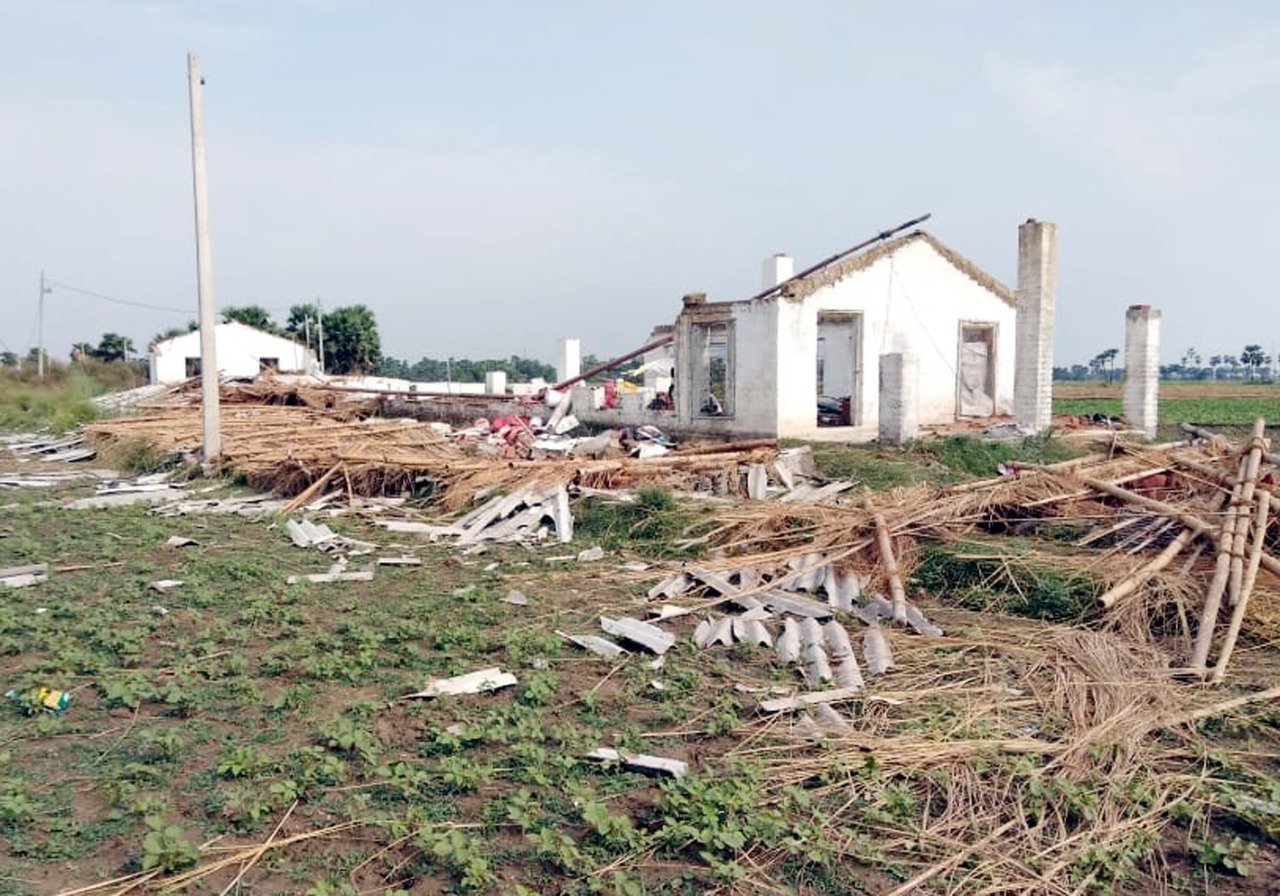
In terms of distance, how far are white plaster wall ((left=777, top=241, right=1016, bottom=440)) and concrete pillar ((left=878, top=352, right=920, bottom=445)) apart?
0.90m

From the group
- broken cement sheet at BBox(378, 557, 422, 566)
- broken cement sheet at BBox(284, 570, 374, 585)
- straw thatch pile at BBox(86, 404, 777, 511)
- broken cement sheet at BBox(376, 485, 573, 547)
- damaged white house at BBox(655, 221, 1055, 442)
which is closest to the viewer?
broken cement sheet at BBox(284, 570, 374, 585)

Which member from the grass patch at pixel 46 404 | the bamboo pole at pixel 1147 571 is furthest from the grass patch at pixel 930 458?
the grass patch at pixel 46 404

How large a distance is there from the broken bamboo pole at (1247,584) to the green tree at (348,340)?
167 ft

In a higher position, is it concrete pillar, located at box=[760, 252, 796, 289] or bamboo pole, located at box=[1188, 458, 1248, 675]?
concrete pillar, located at box=[760, 252, 796, 289]

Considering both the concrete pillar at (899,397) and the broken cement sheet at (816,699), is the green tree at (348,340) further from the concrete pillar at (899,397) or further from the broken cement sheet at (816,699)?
the broken cement sheet at (816,699)

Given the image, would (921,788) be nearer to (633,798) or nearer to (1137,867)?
(1137,867)

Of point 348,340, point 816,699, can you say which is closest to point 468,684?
point 816,699

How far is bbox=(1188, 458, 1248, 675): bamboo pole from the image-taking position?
653cm

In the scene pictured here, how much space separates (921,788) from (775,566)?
416cm

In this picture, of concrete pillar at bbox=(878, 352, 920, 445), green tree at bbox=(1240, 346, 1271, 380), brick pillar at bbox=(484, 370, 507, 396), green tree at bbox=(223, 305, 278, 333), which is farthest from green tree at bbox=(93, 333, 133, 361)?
green tree at bbox=(1240, 346, 1271, 380)

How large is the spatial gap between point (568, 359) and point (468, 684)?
77.5 feet

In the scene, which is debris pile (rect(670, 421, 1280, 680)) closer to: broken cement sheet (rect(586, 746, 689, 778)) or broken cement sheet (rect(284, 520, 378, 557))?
broken cement sheet (rect(586, 746, 689, 778))

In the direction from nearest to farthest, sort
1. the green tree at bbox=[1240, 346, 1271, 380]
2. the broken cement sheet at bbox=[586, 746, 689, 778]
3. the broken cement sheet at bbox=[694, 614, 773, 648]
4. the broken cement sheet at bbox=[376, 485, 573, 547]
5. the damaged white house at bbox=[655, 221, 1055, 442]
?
the broken cement sheet at bbox=[586, 746, 689, 778], the broken cement sheet at bbox=[694, 614, 773, 648], the broken cement sheet at bbox=[376, 485, 573, 547], the damaged white house at bbox=[655, 221, 1055, 442], the green tree at bbox=[1240, 346, 1271, 380]

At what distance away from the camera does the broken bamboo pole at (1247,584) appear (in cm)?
645
